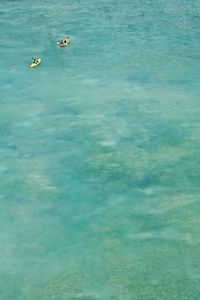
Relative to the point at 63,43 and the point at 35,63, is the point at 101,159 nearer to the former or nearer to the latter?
the point at 35,63

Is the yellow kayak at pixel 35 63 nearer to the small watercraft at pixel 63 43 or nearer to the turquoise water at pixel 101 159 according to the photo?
the turquoise water at pixel 101 159

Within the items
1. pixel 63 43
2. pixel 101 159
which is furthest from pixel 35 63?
pixel 101 159

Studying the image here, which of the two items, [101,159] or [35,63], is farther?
[35,63]

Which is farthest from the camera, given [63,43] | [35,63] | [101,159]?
[63,43]

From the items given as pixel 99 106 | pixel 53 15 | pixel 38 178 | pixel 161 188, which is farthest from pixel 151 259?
pixel 53 15

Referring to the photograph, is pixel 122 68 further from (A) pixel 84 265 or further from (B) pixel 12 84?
(A) pixel 84 265

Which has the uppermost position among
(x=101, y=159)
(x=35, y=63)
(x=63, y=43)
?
(x=63, y=43)

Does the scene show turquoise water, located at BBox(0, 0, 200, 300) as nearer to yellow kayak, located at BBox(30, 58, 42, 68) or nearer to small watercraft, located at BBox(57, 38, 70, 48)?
small watercraft, located at BBox(57, 38, 70, 48)

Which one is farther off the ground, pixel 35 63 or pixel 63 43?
pixel 63 43

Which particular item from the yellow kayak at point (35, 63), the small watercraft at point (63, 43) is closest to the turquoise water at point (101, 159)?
the small watercraft at point (63, 43)
